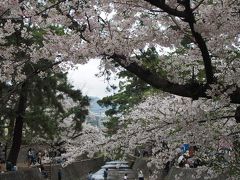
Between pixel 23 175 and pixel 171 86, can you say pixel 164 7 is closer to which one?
pixel 171 86

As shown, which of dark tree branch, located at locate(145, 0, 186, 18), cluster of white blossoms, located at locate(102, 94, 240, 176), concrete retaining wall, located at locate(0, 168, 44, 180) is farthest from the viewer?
concrete retaining wall, located at locate(0, 168, 44, 180)

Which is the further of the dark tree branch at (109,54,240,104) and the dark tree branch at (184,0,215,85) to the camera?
the dark tree branch at (109,54,240,104)

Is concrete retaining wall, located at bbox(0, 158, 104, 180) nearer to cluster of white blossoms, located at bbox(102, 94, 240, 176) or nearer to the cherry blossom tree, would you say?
cluster of white blossoms, located at bbox(102, 94, 240, 176)

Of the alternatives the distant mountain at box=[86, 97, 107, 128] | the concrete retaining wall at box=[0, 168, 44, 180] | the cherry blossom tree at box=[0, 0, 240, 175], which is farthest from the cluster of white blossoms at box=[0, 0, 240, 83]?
the distant mountain at box=[86, 97, 107, 128]

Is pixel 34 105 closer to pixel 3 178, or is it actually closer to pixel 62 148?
pixel 3 178

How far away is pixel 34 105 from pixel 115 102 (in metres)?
13.5

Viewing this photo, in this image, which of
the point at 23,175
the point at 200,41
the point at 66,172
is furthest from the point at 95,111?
the point at 200,41

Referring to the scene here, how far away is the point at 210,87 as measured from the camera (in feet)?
20.8

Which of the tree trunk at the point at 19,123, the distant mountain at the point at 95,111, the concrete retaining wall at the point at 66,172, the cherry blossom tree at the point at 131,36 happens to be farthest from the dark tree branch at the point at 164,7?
the distant mountain at the point at 95,111

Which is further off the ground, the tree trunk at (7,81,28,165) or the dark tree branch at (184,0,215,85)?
A: the tree trunk at (7,81,28,165)

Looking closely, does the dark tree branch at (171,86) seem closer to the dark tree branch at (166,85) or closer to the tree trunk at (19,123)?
the dark tree branch at (166,85)

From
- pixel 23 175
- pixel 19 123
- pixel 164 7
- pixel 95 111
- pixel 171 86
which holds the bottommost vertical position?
pixel 23 175

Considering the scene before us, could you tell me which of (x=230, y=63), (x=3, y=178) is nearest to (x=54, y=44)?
(x=230, y=63)

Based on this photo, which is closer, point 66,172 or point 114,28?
point 114,28
